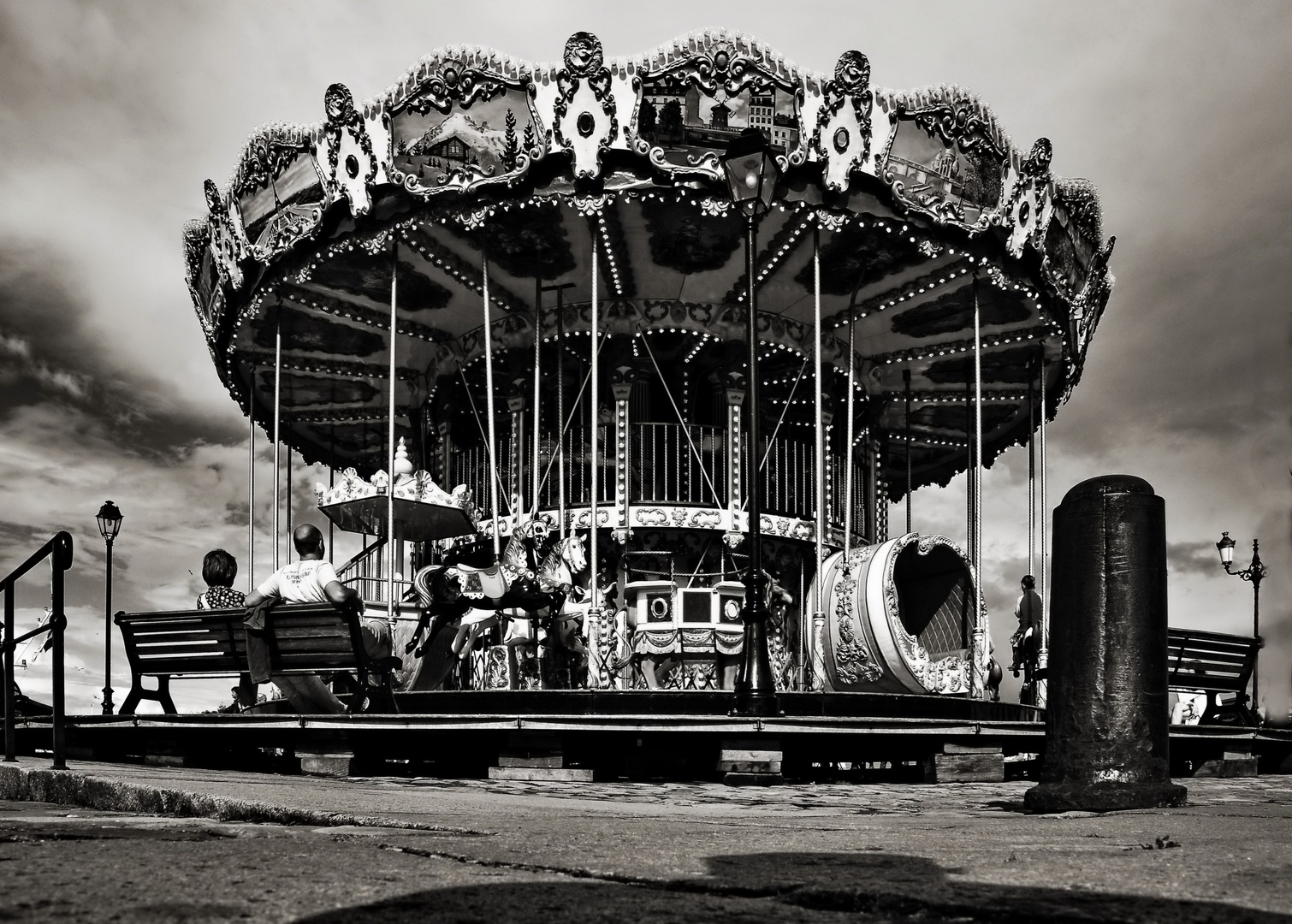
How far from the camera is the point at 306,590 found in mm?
11023

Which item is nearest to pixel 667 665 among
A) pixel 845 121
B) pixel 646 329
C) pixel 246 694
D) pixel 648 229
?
pixel 646 329

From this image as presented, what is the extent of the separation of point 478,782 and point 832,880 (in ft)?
21.2

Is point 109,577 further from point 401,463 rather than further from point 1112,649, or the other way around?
point 1112,649

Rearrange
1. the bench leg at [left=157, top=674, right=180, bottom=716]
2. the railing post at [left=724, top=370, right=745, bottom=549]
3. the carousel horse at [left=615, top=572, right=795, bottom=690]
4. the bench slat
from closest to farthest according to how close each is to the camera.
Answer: the bench slat
the bench leg at [left=157, top=674, right=180, bottom=716]
the carousel horse at [left=615, top=572, right=795, bottom=690]
the railing post at [left=724, top=370, right=745, bottom=549]

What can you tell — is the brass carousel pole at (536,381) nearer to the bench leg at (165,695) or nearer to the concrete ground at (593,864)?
the bench leg at (165,695)

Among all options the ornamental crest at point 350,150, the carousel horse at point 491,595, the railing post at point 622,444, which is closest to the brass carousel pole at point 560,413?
the railing post at point 622,444

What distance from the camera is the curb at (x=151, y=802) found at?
3924 millimetres

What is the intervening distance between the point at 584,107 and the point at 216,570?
285 inches

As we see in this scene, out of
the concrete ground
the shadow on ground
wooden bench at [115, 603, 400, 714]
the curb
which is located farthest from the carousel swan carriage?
the shadow on ground

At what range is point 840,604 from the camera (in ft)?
62.0

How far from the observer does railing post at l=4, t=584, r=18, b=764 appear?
7.77m

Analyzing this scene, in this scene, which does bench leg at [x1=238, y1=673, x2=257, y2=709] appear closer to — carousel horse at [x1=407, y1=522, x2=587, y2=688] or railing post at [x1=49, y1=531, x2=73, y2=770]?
carousel horse at [x1=407, y1=522, x2=587, y2=688]

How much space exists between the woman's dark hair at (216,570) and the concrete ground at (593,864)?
39.8ft

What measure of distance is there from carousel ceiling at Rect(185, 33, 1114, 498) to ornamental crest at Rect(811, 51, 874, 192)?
0.10 ft
